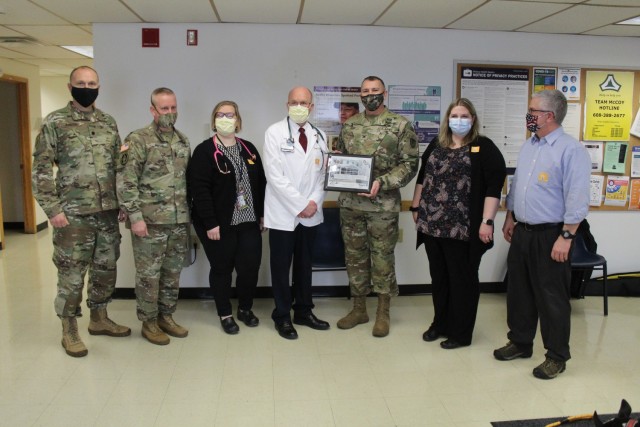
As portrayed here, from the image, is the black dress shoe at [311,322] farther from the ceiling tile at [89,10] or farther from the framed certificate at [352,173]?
the ceiling tile at [89,10]

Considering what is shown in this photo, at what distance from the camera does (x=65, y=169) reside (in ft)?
9.81

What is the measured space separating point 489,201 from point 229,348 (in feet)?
6.20

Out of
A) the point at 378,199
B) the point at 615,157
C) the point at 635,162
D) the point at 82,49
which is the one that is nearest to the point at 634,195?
the point at 635,162

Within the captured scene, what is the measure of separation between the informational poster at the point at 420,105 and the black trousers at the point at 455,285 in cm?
137

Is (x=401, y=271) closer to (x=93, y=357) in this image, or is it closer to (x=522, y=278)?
(x=522, y=278)

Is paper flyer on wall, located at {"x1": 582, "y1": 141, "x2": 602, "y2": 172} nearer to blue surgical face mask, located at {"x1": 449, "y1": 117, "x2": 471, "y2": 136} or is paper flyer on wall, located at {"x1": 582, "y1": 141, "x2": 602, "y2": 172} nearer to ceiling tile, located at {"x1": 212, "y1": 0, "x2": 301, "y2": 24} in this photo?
blue surgical face mask, located at {"x1": 449, "y1": 117, "x2": 471, "y2": 136}

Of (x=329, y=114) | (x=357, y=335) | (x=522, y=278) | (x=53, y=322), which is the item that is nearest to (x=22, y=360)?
(x=53, y=322)

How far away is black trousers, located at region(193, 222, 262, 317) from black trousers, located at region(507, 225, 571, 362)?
1.68 metres

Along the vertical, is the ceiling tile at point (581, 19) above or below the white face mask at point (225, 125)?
above

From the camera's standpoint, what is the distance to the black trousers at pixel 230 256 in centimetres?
333

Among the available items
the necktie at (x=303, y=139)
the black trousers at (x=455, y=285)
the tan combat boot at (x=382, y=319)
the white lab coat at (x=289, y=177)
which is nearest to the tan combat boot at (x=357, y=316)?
the tan combat boot at (x=382, y=319)

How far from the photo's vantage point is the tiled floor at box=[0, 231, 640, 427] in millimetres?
2430

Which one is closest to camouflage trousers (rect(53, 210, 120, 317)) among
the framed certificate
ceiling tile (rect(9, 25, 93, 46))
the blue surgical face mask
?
the framed certificate

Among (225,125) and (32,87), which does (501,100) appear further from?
(32,87)
